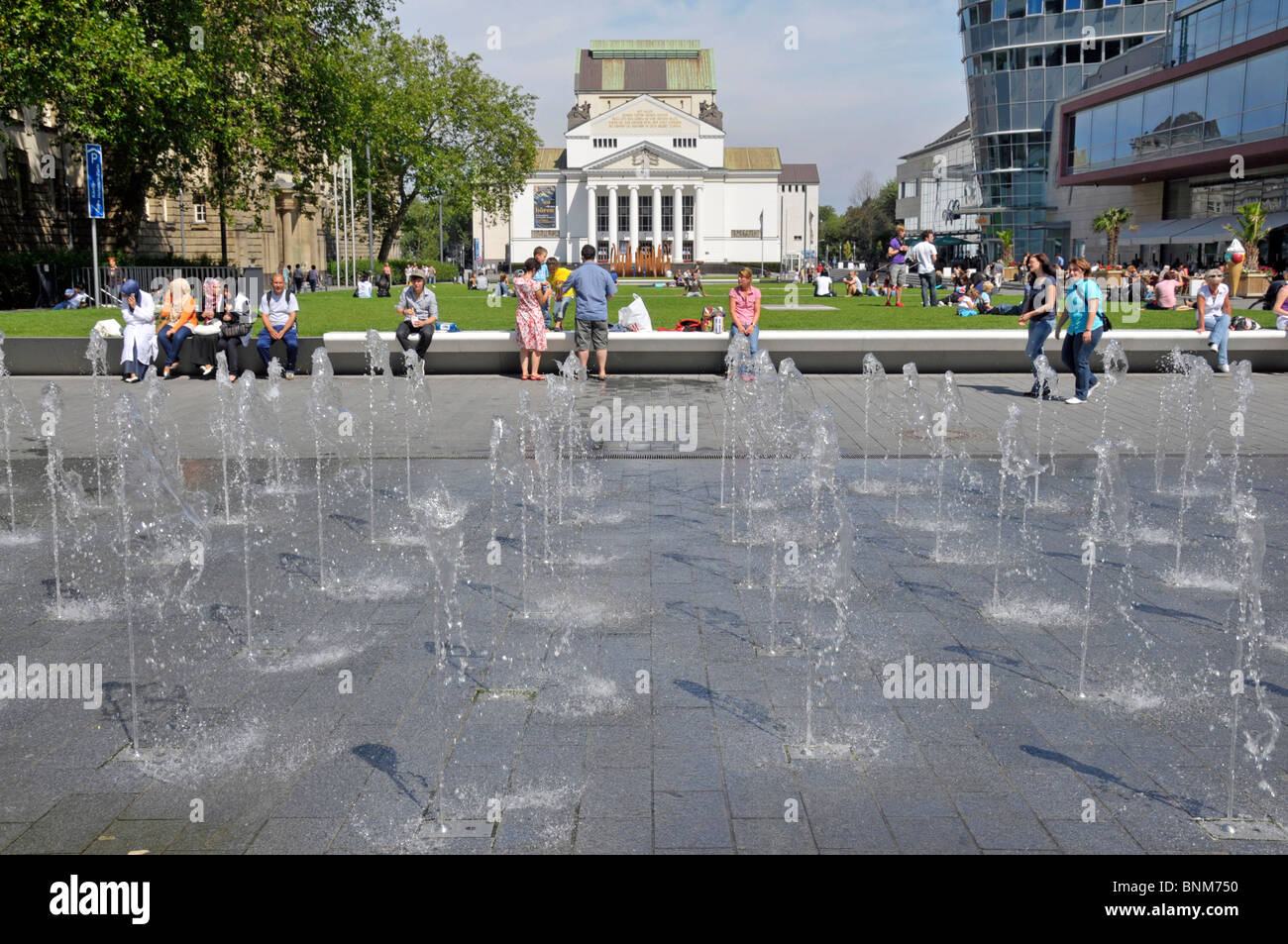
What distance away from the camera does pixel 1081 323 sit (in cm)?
1408

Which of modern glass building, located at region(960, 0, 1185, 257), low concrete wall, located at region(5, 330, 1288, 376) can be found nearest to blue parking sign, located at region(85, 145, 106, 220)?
low concrete wall, located at region(5, 330, 1288, 376)

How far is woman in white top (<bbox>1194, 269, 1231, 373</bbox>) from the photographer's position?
16.7 meters

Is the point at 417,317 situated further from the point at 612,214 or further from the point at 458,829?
the point at 612,214

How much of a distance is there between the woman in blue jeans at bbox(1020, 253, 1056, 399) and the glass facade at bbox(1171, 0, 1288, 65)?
3594 centimetres

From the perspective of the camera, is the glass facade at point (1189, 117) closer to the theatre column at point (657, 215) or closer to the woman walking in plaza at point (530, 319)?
the woman walking in plaza at point (530, 319)

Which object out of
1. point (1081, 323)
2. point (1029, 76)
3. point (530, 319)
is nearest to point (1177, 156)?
point (1029, 76)

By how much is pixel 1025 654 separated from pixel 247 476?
719 cm

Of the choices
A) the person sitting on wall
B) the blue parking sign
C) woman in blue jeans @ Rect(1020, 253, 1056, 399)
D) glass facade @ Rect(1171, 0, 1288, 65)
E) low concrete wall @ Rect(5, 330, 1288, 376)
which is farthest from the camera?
glass facade @ Rect(1171, 0, 1288, 65)

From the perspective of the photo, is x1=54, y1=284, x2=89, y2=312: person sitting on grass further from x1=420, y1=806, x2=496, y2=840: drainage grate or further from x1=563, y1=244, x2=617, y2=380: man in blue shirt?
x1=420, y1=806, x2=496, y2=840: drainage grate

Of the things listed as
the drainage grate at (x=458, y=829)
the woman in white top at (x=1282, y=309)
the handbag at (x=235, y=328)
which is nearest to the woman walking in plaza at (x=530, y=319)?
the handbag at (x=235, y=328)

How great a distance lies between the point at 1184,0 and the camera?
5131 cm

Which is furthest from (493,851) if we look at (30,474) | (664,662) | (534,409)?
(534,409)

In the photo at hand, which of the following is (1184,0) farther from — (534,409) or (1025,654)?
(1025,654)
